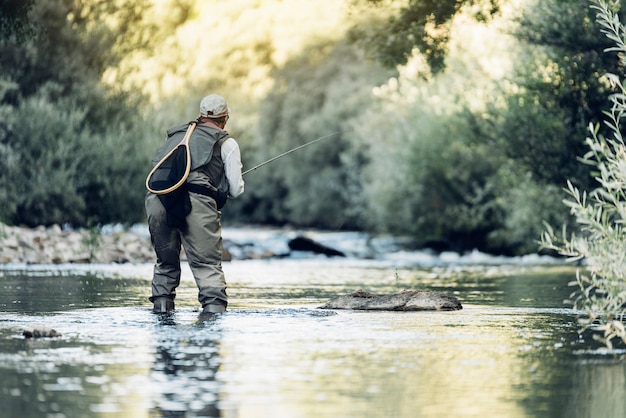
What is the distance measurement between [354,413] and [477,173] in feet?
113

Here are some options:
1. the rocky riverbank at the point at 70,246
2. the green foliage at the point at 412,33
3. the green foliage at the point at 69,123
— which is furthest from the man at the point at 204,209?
the green foliage at the point at 69,123

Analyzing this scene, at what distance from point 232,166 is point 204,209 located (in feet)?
1.57

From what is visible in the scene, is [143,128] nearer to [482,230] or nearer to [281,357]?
[482,230]

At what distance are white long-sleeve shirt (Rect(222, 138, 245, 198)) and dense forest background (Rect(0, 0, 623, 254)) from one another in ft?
29.9

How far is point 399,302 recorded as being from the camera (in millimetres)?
13953

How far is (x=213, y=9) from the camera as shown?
394 feet

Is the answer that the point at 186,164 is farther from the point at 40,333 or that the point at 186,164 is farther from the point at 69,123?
the point at 69,123

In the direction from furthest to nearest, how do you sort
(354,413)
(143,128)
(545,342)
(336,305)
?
(143,128)
(336,305)
(545,342)
(354,413)

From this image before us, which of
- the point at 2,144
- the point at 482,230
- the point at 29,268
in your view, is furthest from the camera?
the point at 482,230

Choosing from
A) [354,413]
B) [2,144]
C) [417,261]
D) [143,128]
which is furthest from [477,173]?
[354,413]

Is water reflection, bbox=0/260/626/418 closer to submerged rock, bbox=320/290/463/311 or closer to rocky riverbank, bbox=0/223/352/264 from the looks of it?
submerged rock, bbox=320/290/463/311

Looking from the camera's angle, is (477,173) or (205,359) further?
(477,173)

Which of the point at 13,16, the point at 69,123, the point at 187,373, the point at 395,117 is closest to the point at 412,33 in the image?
the point at 13,16

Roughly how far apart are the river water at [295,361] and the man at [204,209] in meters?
0.39
